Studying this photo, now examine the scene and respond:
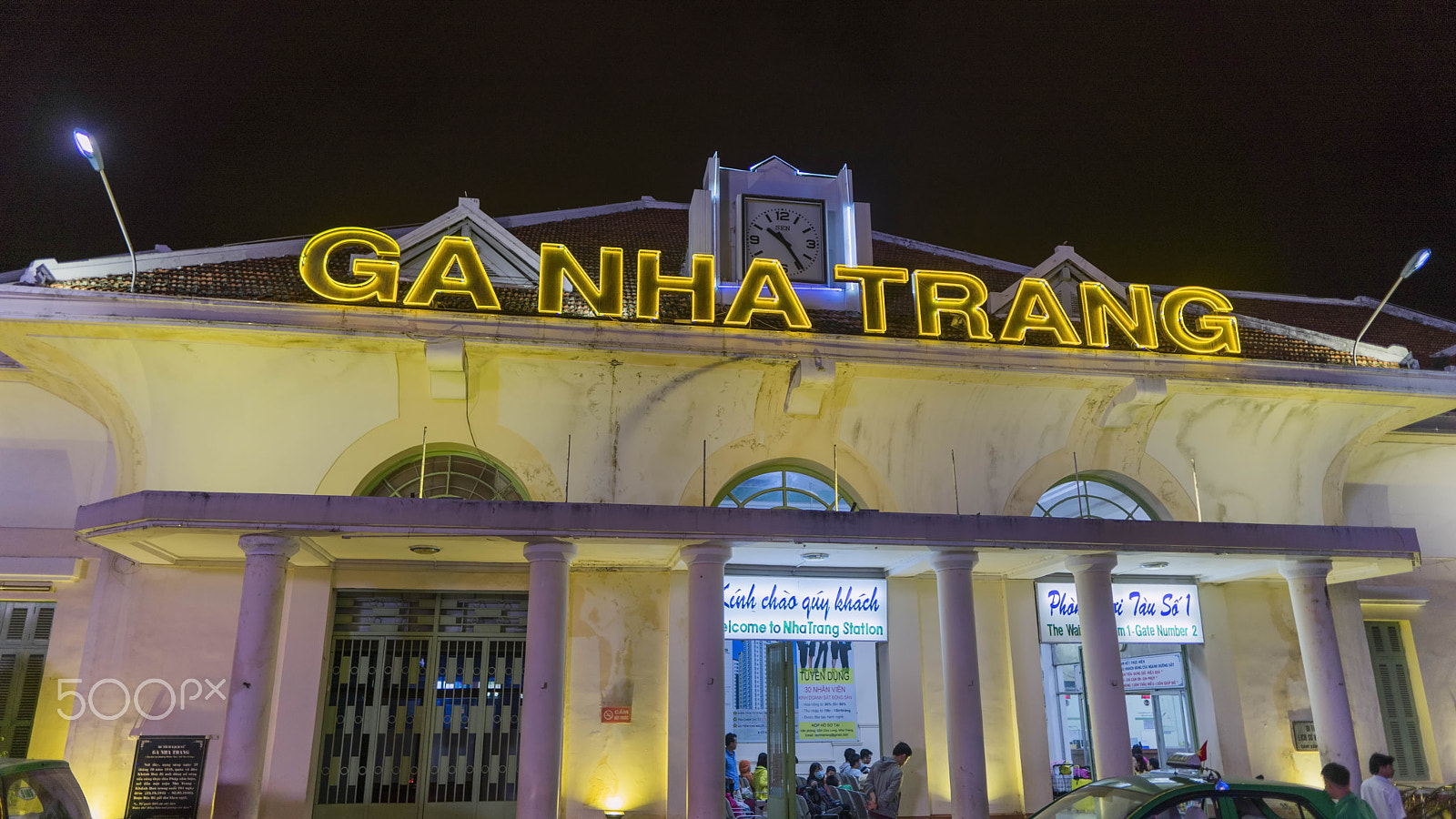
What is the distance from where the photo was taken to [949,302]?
1512 cm

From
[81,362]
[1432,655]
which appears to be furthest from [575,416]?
[1432,655]

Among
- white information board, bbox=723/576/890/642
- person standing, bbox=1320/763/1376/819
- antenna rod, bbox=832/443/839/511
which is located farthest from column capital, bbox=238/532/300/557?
person standing, bbox=1320/763/1376/819

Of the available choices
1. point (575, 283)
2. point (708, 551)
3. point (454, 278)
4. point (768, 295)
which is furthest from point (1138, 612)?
point (454, 278)

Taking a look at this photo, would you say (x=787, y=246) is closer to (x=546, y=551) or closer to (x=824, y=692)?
(x=824, y=692)

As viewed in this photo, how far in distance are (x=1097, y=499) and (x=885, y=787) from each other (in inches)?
272

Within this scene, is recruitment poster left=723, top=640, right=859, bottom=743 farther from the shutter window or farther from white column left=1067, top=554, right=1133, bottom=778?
the shutter window

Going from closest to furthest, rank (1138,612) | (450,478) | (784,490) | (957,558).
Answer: (957,558) < (450,478) < (784,490) < (1138,612)

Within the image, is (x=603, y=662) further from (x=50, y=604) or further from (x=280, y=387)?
(x=50, y=604)

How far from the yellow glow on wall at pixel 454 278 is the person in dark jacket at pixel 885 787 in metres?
8.18

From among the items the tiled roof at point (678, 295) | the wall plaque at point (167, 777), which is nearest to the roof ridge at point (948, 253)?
the tiled roof at point (678, 295)

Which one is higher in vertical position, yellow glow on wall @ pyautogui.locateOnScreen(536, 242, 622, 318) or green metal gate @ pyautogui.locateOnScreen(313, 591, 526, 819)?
yellow glow on wall @ pyautogui.locateOnScreen(536, 242, 622, 318)

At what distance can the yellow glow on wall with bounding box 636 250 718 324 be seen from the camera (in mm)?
14102

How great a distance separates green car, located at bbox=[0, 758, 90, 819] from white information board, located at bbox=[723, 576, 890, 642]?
8.22 m

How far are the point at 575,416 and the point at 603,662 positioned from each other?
3788 millimetres
